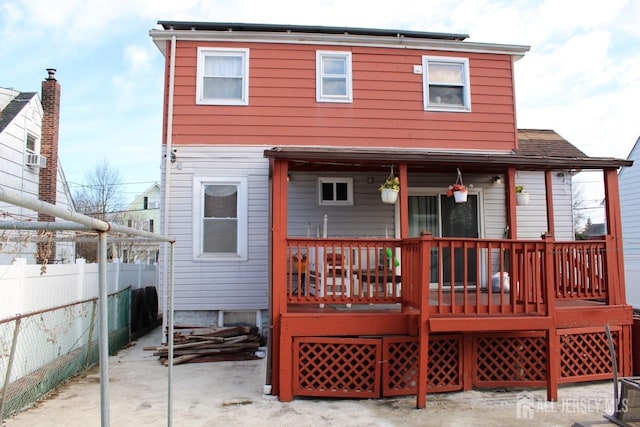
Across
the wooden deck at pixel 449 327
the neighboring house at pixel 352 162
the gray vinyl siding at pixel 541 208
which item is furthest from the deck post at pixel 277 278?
the gray vinyl siding at pixel 541 208

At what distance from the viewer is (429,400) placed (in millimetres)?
5320

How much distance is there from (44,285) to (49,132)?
9986mm

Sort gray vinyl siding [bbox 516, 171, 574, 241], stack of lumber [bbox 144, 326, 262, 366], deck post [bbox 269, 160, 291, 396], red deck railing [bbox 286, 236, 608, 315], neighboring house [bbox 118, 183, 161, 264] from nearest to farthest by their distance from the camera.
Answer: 1. red deck railing [bbox 286, 236, 608, 315]
2. deck post [bbox 269, 160, 291, 396]
3. stack of lumber [bbox 144, 326, 262, 366]
4. gray vinyl siding [bbox 516, 171, 574, 241]
5. neighboring house [bbox 118, 183, 161, 264]

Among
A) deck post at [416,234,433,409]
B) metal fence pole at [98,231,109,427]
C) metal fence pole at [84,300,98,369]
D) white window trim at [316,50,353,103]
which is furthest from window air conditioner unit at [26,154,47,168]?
metal fence pole at [98,231,109,427]

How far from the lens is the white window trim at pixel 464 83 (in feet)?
28.3

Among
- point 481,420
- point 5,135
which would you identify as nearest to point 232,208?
point 481,420

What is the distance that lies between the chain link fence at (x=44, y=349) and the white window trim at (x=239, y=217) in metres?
1.70

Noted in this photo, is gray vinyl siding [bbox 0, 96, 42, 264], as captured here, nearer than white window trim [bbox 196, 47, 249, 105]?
No

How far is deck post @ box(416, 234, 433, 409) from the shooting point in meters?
5.04

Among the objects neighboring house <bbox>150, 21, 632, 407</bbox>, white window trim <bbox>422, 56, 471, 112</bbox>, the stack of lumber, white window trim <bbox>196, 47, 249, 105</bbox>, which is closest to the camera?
neighboring house <bbox>150, 21, 632, 407</bbox>

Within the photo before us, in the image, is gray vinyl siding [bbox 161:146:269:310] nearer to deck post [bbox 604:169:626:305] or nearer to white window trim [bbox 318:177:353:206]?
white window trim [bbox 318:177:353:206]

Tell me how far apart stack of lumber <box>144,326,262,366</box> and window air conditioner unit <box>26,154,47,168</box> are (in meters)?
8.04

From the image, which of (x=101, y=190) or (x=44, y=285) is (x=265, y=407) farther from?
(x=101, y=190)

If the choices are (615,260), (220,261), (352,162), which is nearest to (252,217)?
(220,261)
